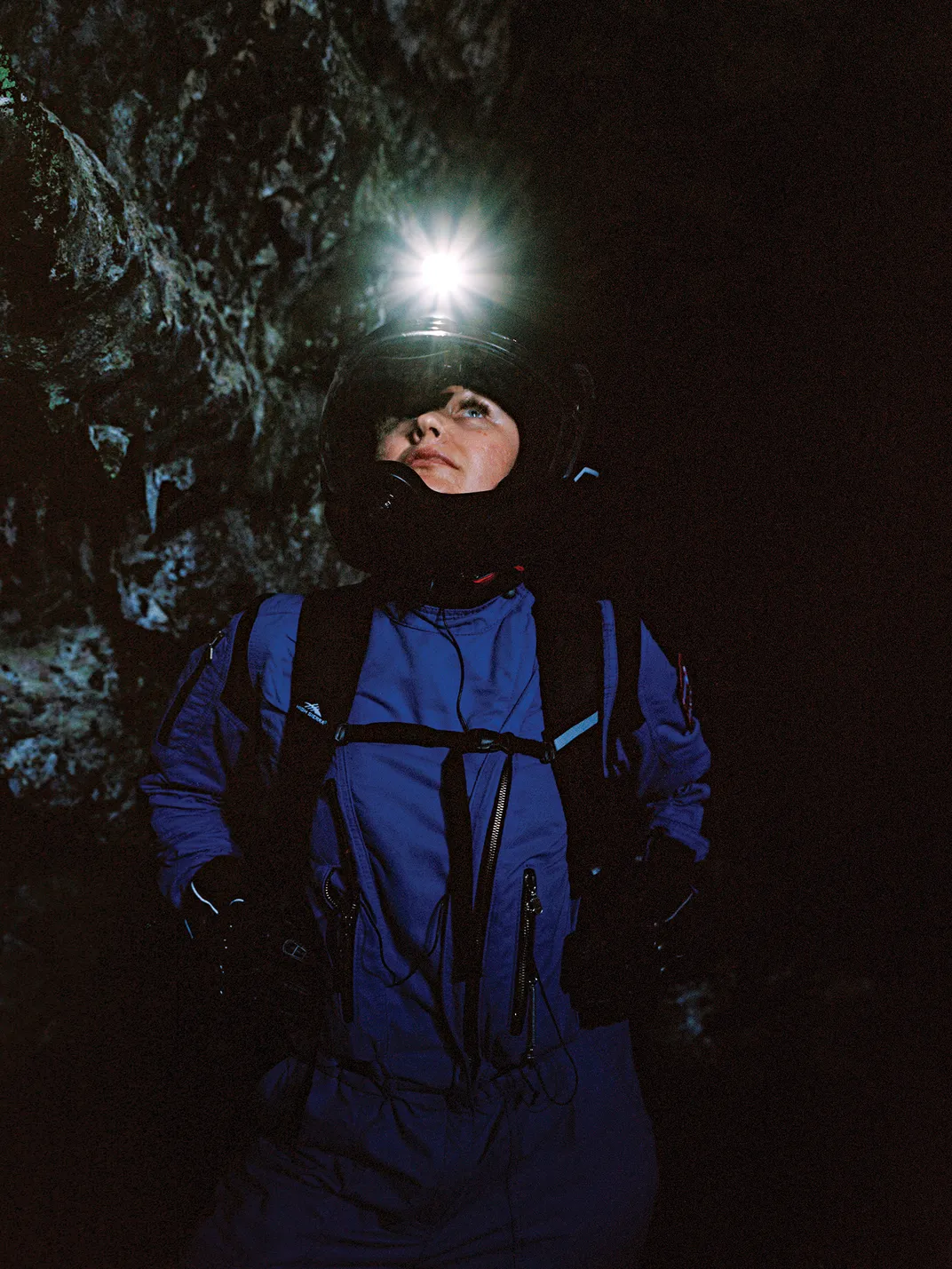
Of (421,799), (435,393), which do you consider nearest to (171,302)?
(435,393)

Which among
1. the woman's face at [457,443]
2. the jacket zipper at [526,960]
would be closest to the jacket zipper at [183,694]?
the woman's face at [457,443]

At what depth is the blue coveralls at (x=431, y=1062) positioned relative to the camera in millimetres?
1388

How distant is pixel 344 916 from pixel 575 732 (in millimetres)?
798

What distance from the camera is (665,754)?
5.87ft

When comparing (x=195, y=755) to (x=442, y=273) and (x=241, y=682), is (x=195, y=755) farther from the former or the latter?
(x=442, y=273)

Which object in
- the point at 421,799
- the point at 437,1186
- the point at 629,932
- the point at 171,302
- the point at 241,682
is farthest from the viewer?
the point at 171,302

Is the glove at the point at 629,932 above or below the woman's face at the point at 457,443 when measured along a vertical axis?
below

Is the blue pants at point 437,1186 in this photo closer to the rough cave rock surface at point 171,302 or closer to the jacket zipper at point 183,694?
the jacket zipper at point 183,694

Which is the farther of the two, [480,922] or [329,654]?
[329,654]

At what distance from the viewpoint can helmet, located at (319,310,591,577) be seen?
169 cm

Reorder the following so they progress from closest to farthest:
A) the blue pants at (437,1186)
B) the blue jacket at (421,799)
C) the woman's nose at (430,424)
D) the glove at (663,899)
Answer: the blue pants at (437,1186), the blue jacket at (421,799), the glove at (663,899), the woman's nose at (430,424)

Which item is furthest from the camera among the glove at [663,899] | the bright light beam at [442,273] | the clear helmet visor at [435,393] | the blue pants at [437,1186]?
the bright light beam at [442,273]

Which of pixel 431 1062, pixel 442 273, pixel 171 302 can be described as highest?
pixel 442 273

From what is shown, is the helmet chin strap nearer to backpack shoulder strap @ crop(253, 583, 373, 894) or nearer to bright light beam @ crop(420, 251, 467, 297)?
backpack shoulder strap @ crop(253, 583, 373, 894)
